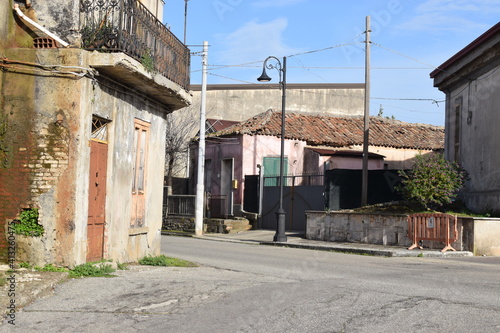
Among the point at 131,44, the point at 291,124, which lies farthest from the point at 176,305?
the point at 291,124

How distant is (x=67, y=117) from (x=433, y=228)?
12.6m

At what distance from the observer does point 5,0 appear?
10.9 metres

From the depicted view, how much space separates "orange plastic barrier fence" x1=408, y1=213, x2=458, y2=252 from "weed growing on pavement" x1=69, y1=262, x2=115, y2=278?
37.4 feet

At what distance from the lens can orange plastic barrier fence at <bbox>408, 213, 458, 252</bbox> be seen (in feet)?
63.1

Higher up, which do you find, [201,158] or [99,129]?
[201,158]

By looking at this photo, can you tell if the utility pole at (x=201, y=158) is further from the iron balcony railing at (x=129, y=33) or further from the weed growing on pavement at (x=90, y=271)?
the weed growing on pavement at (x=90, y=271)

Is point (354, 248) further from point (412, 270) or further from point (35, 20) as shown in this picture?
point (35, 20)

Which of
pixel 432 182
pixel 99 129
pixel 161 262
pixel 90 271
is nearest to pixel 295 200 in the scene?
pixel 432 182

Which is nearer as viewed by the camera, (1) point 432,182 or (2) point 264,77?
(1) point 432,182

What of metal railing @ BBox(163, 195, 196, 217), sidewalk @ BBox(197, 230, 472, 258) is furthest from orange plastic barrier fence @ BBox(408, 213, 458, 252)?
metal railing @ BBox(163, 195, 196, 217)

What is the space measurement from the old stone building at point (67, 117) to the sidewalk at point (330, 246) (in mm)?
9322

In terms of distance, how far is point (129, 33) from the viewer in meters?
11.9

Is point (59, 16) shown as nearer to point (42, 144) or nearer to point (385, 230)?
point (42, 144)

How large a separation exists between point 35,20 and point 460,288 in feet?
27.0
